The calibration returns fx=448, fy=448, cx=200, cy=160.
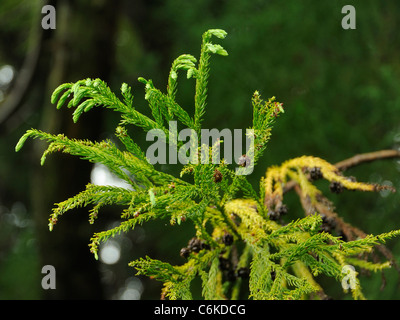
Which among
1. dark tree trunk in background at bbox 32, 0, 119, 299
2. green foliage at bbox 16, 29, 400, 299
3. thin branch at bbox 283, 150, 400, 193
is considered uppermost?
dark tree trunk in background at bbox 32, 0, 119, 299

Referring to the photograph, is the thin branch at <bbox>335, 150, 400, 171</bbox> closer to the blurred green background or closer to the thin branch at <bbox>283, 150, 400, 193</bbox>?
the thin branch at <bbox>283, 150, 400, 193</bbox>

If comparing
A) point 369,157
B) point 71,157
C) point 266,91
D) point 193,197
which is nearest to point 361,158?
point 369,157

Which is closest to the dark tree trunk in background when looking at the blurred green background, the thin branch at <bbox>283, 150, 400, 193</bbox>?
the blurred green background

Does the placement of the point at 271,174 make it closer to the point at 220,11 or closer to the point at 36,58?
the point at 36,58

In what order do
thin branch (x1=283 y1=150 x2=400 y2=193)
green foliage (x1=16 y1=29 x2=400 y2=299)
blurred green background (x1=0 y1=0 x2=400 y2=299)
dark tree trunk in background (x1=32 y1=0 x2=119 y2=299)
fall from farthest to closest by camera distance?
1. dark tree trunk in background (x1=32 y1=0 x2=119 y2=299)
2. blurred green background (x1=0 y1=0 x2=400 y2=299)
3. thin branch (x1=283 y1=150 x2=400 y2=193)
4. green foliage (x1=16 y1=29 x2=400 y2=299)

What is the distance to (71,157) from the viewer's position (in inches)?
136

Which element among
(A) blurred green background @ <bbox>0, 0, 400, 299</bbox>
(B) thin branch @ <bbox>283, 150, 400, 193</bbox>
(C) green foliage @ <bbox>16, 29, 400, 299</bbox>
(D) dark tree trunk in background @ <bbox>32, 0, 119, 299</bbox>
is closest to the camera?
(C) green foliage @ <bbox>16, 29, 400, 299</bbox>

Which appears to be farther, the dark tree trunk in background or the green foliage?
the dark tree trunk in background

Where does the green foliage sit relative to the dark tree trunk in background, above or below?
below

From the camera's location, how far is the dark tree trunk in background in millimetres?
3459

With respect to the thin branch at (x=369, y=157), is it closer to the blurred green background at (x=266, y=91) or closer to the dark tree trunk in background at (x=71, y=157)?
the blurred green background at (x=266, y=91)

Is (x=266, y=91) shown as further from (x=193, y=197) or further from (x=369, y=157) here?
(x=193, y=197)

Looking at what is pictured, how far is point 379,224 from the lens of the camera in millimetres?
2967
